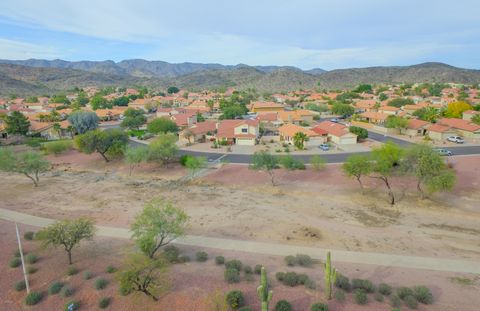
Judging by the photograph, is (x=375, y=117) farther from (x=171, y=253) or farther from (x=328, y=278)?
(x=171, y=253)

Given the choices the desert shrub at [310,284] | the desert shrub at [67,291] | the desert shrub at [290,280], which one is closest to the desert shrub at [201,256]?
the desert shrub at [290,280]

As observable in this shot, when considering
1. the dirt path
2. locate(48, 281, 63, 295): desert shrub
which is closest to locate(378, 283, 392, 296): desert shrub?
the dirt path

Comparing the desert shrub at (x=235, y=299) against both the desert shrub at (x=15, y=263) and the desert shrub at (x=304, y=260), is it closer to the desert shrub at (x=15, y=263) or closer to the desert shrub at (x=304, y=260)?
the desert shrub at (x=304, y=260)

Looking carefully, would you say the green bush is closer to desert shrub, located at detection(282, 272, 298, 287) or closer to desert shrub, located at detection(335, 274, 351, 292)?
desert shrub, located at detection(282, 272, 298, 287)

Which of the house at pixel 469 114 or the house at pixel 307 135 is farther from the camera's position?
the house at pixel 469 114

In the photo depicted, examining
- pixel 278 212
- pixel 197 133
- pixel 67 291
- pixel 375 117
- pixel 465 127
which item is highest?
pixel 375 117

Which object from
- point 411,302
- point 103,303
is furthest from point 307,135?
point 103,303

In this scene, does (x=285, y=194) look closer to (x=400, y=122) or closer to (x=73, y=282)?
(x=73, y=282)
